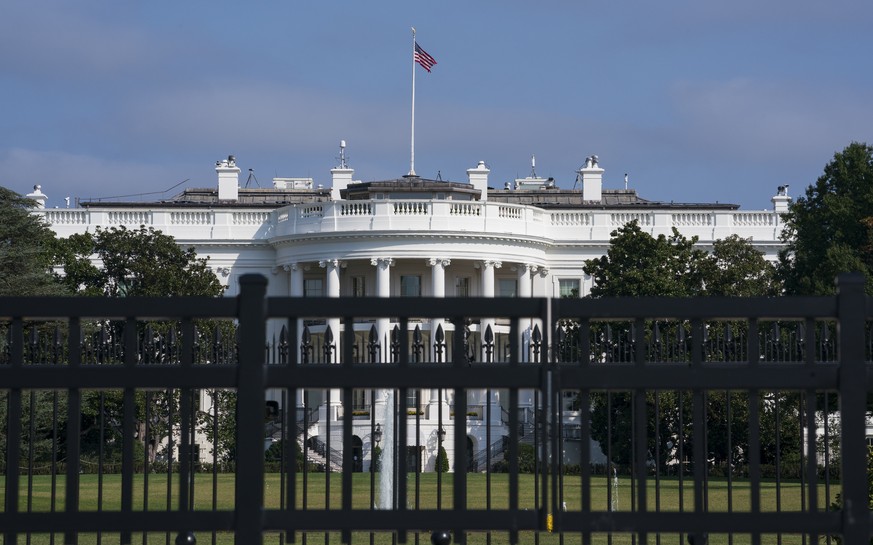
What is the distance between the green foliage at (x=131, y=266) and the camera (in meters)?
53.6

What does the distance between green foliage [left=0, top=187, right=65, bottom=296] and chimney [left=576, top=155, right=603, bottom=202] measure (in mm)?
37529

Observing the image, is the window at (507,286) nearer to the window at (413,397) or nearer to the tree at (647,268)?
the tree at (647,268)

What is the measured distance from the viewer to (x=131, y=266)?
5522 centimetres

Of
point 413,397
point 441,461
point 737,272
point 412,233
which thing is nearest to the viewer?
point 441,461

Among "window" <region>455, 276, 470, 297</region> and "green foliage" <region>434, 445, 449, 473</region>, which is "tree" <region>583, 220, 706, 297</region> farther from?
"green foliage" <region>434, 445, 449, 473</region>

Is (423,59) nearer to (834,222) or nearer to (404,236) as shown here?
(404,236)

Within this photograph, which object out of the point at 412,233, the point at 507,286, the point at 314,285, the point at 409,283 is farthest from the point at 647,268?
the point at 314,285

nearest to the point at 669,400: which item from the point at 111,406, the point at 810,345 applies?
the point at 111,406

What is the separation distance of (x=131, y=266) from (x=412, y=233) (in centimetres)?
1458

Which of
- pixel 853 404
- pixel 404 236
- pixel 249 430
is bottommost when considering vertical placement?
pixel 249 430

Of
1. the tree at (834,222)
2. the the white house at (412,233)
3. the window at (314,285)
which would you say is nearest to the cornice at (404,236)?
the the white house at (412,233)

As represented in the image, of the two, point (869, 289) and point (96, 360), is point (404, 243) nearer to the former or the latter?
point (869, 289)

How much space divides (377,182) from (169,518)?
210 ft

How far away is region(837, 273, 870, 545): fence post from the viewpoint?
17.1ft
